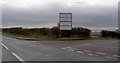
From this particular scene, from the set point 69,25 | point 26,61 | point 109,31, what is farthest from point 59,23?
point 26,61

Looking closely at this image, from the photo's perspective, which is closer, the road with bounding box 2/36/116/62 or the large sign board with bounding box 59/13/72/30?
the road with bounding box 2/36/116/62

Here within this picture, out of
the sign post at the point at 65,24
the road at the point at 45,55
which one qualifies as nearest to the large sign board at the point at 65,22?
the sign post at the point at 65,24

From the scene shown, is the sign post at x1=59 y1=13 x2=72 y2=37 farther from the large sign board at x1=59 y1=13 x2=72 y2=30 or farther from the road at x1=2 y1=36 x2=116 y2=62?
the road at x1=2 y1=36 x2=116 y2=62

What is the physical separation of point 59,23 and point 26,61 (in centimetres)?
2782

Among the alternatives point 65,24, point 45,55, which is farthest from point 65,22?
point 45,55

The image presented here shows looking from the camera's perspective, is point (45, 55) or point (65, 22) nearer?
point (45, 55)

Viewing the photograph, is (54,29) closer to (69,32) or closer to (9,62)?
(69,32)

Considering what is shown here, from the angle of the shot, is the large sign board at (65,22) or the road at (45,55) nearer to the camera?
the road at (45,55)

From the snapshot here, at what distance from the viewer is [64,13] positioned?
41.9 meters

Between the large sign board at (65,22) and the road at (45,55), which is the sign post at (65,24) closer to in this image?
the large sign board at (65,22)

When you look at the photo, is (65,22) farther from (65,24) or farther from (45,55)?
(45,55)

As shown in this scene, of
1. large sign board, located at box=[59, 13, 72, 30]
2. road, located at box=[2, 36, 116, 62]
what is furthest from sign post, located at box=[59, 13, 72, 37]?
road, located at box=[2, 36, 116, 62]

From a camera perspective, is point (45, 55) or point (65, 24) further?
point (65, 24)

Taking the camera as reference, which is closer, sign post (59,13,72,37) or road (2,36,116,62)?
road (2,36,116,62)
